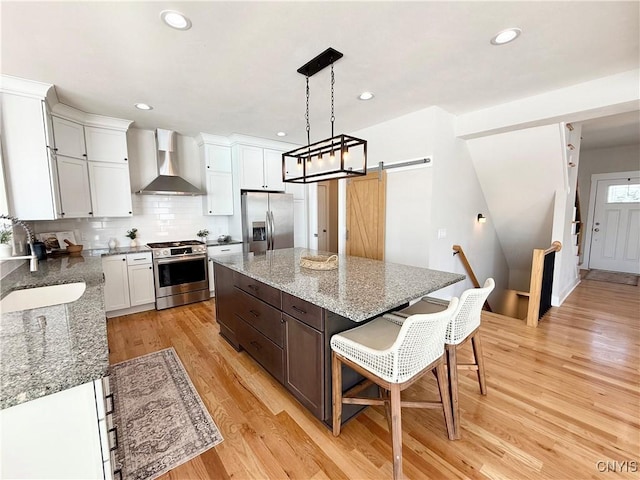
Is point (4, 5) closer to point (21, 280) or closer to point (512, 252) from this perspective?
point (21, 280)

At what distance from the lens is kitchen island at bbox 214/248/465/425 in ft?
5.33

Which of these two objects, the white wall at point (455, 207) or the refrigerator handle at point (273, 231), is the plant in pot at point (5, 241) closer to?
the refrigerator handle at point (273, 231)

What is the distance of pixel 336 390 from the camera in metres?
1.63

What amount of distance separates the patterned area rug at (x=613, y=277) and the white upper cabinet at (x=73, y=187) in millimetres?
8338

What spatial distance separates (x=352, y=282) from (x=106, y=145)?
373 cm

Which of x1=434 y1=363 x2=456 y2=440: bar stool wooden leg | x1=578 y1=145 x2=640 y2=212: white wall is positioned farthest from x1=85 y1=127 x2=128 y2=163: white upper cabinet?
x1=578 y1=145 x2=640 y2=212: white wall

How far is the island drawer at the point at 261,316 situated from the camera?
203cm

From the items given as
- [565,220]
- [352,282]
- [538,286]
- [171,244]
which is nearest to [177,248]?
[171,244]

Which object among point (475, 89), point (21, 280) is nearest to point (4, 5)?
point (21, 280)

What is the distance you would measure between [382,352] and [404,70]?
2.29 m

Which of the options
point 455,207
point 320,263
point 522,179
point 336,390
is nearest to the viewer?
point 336,390

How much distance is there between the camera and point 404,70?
7.70 feet

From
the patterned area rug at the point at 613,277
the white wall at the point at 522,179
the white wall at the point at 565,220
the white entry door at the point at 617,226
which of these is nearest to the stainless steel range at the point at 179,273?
the white wall at the point at 522,179

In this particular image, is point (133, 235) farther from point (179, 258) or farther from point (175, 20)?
point (175, 20)
